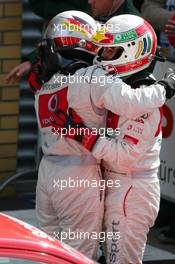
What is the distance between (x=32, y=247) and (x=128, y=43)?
6.98 ft

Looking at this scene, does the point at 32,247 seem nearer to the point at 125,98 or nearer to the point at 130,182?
the point at 125,98

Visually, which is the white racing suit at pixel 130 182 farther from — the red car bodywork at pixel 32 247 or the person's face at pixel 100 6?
the red car bodywork at pixel 32 247

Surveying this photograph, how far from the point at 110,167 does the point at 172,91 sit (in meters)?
0.55

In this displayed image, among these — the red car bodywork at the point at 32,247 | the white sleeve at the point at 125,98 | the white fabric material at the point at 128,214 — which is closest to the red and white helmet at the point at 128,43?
the white sleeve at the point at 125,98

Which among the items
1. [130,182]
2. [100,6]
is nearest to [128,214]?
[130,182]

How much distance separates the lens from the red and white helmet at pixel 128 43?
5723 mm

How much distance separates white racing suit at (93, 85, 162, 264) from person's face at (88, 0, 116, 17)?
105cm

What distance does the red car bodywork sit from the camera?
377cm

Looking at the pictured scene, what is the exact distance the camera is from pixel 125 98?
220 inches

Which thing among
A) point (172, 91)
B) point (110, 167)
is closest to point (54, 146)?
point (110, 167)

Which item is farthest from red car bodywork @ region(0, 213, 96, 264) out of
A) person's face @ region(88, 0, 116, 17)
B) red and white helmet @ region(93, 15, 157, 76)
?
person's face @ region(88, 0, 116, 17)

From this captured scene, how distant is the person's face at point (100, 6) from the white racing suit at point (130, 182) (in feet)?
3.43

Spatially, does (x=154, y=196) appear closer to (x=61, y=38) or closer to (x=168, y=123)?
(x=61, y=38)

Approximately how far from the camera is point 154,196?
584cm
